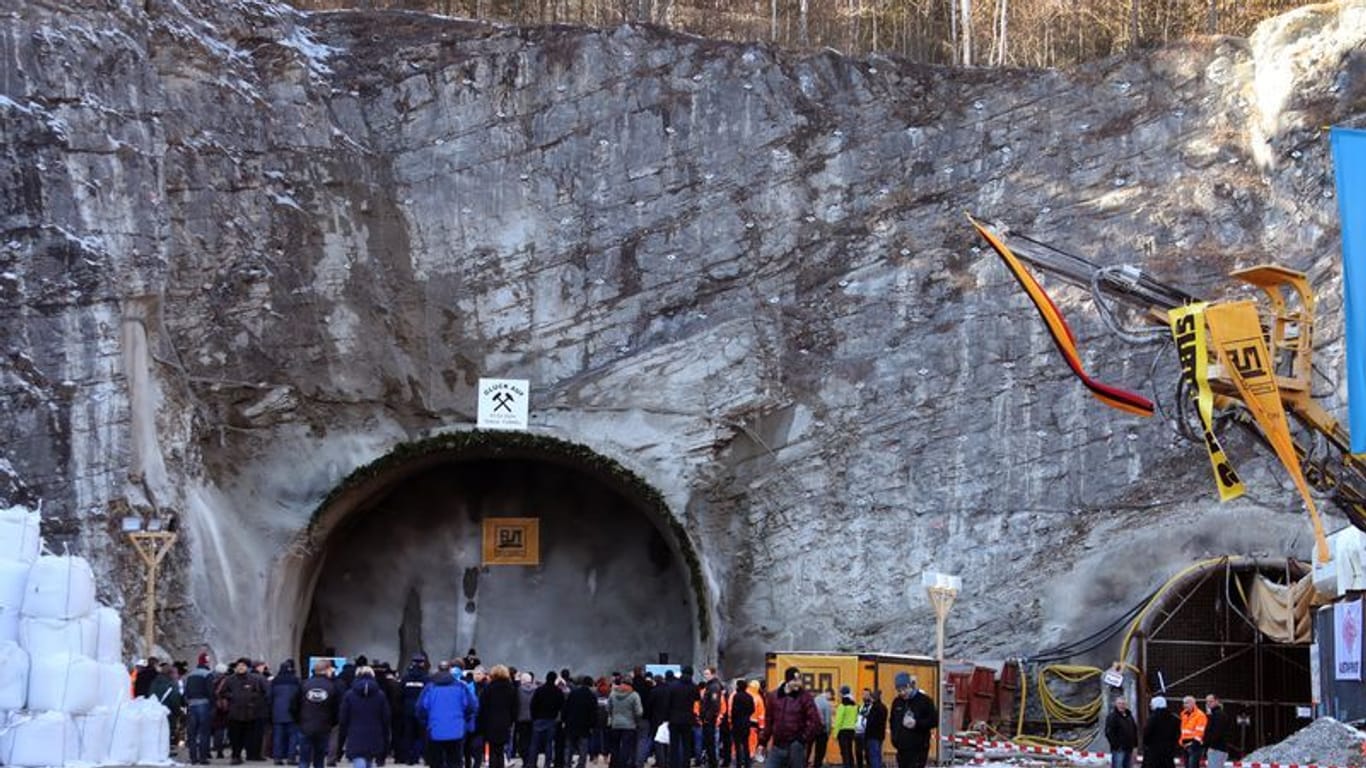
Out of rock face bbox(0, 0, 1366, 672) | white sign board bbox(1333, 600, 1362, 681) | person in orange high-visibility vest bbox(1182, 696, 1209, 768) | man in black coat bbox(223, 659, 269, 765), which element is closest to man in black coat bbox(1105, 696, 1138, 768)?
person in orange high-visibility vest bbox(1182, 696, 1209, 768)

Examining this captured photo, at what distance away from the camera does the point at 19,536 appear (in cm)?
1925

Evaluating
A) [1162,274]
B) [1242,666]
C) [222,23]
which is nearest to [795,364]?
[1162,274]

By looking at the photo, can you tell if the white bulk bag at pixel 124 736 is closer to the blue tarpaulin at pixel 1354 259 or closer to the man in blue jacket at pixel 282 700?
the man in blue jacket at pixel 282 700

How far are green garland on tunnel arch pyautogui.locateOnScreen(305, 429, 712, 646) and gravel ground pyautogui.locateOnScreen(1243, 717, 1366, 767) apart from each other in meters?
11.6

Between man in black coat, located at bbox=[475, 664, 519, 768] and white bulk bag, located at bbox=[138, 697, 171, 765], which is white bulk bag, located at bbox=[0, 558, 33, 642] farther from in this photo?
man in black coat, located at bbox=[475, 664, 519, 768]

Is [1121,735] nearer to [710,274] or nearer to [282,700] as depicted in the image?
[282,700]

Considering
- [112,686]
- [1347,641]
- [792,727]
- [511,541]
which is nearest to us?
[792,727]

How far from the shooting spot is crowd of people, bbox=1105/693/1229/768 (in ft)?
64.9

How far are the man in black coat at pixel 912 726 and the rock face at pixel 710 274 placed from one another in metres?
11.1

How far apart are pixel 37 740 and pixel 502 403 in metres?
13.6

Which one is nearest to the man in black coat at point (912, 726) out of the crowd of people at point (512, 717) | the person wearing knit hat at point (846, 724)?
the crowd of people at point (512, 717)

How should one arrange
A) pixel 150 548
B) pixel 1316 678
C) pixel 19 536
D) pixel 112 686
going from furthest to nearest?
1. pixel 150 548
2. pixel 1316 678
3. pixel 112 686
4. pixel 19 536

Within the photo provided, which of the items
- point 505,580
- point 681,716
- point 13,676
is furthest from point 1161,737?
point 505,580

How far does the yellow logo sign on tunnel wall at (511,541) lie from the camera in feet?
111
